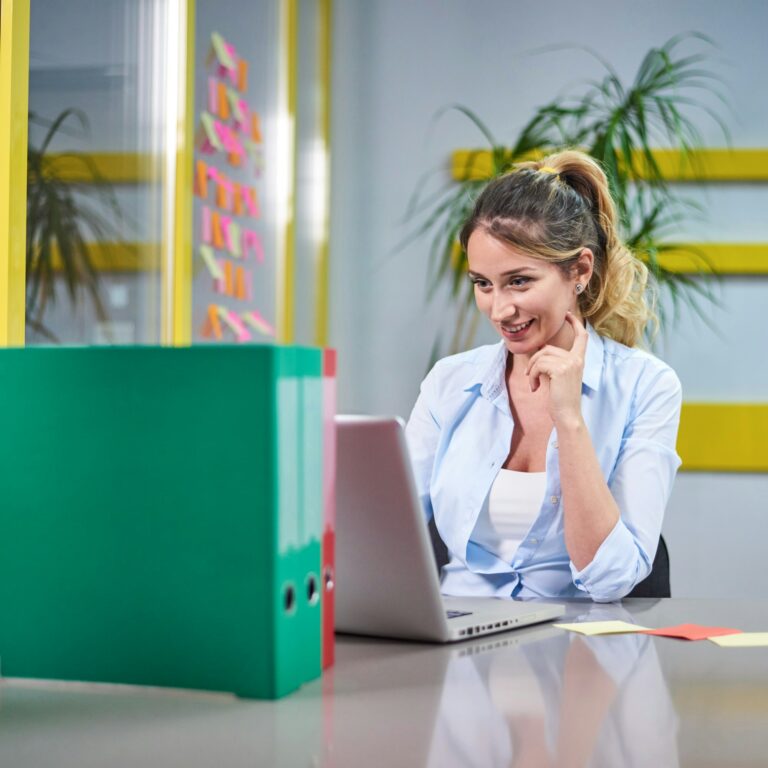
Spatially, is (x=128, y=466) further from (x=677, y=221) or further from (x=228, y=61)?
(x=677, y=221)

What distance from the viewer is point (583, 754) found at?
688 millimetres

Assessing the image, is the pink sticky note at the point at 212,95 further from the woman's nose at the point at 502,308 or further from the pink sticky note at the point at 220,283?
the woman's nose at the point at 502,308

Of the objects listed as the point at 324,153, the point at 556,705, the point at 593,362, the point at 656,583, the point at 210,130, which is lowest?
the point at 656,583

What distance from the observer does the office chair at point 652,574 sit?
1.74 meters

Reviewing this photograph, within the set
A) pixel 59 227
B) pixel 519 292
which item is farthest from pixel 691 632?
pixel 59 227

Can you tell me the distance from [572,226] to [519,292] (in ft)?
0.51

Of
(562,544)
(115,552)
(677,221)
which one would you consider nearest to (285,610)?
(115,552)

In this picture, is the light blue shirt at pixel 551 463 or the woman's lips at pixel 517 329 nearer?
the light blue shirt at pixel 551 463

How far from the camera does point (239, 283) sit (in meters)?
3.05

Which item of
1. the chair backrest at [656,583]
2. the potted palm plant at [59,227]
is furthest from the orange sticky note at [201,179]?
the chair backrest at [656,583]

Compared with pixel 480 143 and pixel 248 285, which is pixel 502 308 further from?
pixel 480 143

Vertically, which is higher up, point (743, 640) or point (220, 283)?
point (220, 283)

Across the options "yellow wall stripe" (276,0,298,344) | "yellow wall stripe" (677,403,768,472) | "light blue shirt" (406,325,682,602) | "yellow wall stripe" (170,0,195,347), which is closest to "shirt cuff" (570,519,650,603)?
"light blue shirt" (406,325,682,602)

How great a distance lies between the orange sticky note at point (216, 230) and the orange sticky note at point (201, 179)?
77 millimetres
